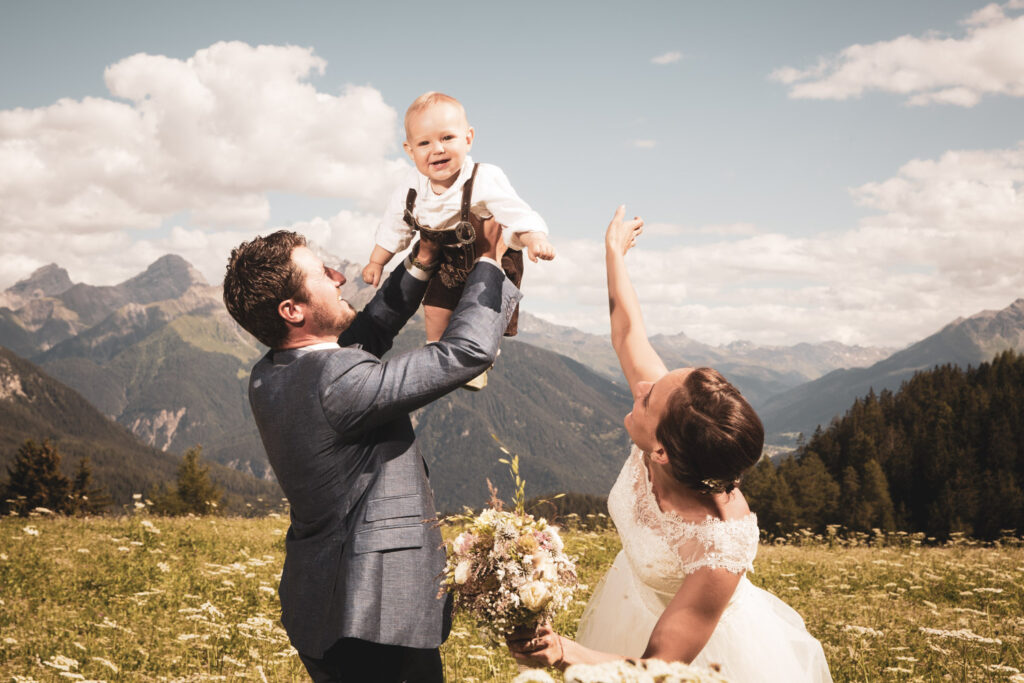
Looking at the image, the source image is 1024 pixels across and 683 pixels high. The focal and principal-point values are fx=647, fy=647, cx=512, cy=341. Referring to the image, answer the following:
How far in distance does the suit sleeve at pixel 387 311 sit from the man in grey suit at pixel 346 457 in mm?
699

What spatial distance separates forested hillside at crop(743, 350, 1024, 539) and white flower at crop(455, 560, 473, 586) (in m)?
66.2

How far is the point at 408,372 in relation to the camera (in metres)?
2.78

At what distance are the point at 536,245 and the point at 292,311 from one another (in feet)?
4.64

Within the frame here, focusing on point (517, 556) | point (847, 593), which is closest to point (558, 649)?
point (517, 556)

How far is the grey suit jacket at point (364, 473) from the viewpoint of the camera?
284cm

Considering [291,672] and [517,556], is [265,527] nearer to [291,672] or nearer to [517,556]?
[291,672]

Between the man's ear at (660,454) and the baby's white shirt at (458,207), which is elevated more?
the baby's white shirt at (458,207)

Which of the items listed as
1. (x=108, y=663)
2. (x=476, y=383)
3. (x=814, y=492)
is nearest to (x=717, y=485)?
(x=476, y=383)

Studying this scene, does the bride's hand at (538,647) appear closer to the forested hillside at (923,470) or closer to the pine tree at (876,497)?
the forested hillside at (923,470)

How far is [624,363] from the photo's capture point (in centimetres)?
406

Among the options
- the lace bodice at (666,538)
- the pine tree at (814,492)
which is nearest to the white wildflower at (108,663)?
the lace bodice at (666,538)

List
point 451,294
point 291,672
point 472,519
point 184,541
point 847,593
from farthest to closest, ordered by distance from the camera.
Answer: point 184,541 → point 847,593 → point 291,672 → point 451,294 → point 472,519

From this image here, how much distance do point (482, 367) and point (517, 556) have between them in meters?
0.83

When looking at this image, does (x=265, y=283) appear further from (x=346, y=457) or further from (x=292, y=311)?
(x=346, y=457)
